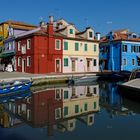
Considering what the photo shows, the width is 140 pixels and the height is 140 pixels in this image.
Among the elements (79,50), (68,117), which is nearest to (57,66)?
(79,50)

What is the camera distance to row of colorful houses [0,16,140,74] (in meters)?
43.8

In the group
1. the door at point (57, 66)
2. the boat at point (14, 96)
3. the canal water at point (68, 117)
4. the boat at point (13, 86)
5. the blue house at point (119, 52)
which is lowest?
the canal water at point (68, 117)

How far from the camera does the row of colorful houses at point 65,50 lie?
43750 mm

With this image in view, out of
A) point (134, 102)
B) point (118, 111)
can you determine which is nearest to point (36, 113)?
point (118, 111)

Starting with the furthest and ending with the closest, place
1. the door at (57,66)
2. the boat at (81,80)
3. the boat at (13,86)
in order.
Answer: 1. the door at (57,66)
2. the boat at (81,80)
3. the boat at (13,86)

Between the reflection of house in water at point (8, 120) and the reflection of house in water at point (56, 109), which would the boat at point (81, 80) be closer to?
the reflection of house in water at point (56, 109)

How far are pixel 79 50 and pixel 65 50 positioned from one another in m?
3.38

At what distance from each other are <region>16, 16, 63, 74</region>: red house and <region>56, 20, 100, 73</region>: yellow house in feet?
5.24

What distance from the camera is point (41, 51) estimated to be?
43531 mm

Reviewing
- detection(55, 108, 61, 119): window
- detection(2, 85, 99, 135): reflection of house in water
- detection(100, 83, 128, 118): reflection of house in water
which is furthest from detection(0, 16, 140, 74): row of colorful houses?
detection(55, 108, 61, 119): window

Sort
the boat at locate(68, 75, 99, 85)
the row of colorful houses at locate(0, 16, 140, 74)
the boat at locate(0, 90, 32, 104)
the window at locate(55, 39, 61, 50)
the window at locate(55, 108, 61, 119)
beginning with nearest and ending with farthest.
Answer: the window at locate(55, 108, 61, 119), the boat at locate(0, 90, 32, 104), the boat at locate(68, 75, 99, 85), the row of colorful houses at locate(0, 16, 140, 74), the window at locate(55, 39, 61, 50)

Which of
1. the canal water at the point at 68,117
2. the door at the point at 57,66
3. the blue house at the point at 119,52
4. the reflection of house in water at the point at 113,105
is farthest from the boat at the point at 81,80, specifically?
the blue house at the point at 119,52

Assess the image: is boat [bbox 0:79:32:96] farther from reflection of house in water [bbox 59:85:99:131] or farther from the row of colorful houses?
the row of colorful houses

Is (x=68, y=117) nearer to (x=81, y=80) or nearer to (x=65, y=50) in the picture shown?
(x=81, y=80)
